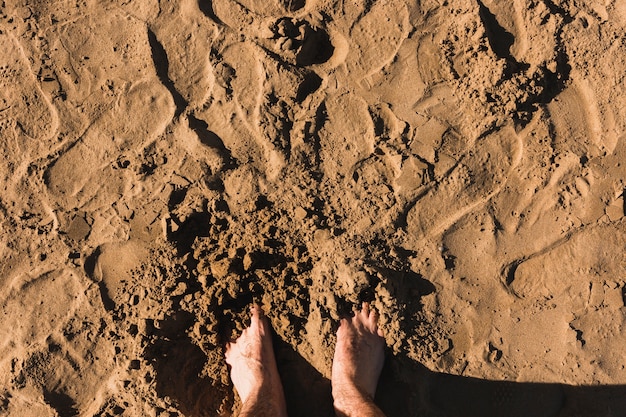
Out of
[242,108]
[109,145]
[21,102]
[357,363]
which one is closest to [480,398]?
[357,363]

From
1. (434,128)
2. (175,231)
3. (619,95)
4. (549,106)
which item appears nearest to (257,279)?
(175,231)

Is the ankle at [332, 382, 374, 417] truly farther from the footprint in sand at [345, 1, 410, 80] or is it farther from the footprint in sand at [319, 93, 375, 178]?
the footprint in sand at [345, 1, 410, 80]

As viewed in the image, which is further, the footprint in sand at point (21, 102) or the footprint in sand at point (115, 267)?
the footprint in sand at point (21, 102)


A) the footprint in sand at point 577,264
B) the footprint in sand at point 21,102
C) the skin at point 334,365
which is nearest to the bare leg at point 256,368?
the skin at point 334,365

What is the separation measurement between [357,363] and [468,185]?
97 cm

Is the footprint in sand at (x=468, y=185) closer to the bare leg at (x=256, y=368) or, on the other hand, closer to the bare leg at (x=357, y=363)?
the bare leg at (x=357, y=363)

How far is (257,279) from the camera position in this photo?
2182 mm

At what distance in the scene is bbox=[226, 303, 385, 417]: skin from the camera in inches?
82.4

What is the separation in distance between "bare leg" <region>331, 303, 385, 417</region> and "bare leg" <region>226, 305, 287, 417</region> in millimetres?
279

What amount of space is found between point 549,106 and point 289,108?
1.24 meters

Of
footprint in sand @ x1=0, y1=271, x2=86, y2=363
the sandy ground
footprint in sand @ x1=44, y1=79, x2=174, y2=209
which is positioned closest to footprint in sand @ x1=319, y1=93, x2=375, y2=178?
the sandy ground

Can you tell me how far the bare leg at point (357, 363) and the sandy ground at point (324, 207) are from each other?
76mm

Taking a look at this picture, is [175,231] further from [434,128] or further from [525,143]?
[525,143]

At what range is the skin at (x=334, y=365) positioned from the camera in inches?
82.4
